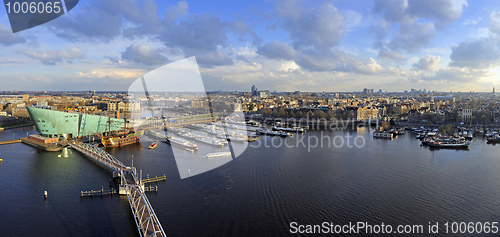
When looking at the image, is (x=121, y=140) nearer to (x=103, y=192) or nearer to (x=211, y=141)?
(x=211, y=141)

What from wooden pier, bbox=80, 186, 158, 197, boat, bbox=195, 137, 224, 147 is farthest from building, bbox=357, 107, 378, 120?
wooden pier, bbox=80, 186, 158, 197

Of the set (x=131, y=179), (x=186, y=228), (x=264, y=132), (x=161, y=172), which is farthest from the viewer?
(x=264, y=132)

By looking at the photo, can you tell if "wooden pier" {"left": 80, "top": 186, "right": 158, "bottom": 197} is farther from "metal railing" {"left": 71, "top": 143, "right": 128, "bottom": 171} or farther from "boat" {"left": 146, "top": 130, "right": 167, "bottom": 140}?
"boat" {"left": 146, "top": 130, "right": 167, "bottom": 140}

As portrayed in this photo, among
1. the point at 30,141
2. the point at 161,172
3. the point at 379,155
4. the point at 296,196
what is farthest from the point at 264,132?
the point at 30,141

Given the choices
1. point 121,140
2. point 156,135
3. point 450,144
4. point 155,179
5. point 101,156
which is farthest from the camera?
point 156,135

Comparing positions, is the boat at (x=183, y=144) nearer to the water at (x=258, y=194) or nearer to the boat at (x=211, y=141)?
the boat at (x=211, y=141)

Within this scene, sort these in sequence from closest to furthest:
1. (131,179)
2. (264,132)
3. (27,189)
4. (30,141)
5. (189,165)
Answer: (27,189) → (131,179) → (189,165) → (30,141) → (264,132)

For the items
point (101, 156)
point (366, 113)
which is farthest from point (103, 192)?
point (366, 113)

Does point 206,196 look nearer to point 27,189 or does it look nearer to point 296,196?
point 296,196

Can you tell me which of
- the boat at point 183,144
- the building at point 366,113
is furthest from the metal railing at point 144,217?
the building at point 366,113
